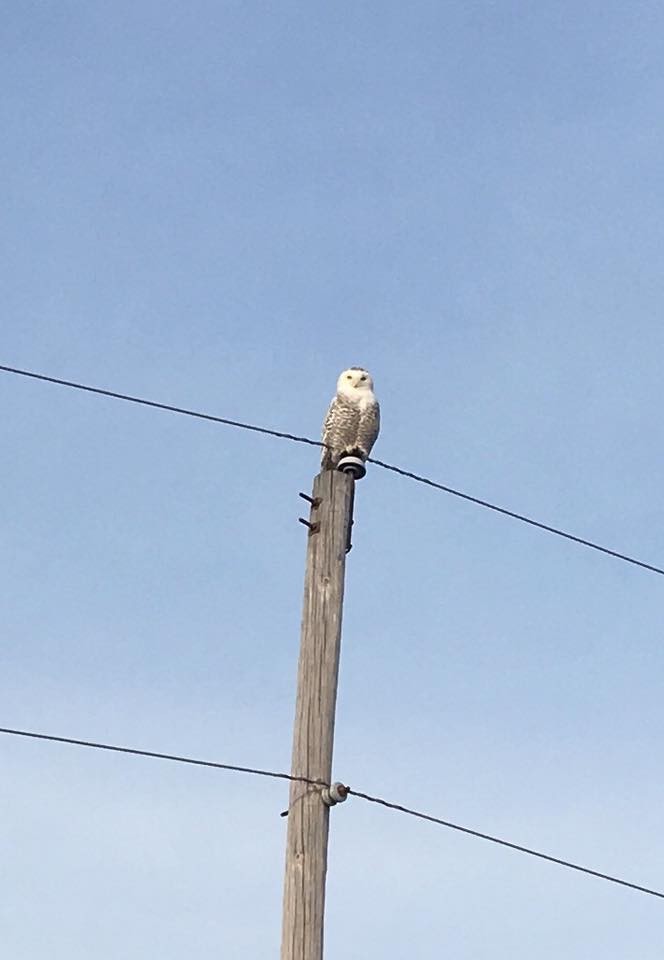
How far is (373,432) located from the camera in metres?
7.14

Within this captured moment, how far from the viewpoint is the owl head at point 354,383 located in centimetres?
737

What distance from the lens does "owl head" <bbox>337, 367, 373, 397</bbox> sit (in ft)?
24.2

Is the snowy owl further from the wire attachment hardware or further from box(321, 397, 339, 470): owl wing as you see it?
the wire attachment hardware

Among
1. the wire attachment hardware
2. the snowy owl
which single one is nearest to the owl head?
the snowy owl

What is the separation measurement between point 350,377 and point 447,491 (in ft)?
2.61

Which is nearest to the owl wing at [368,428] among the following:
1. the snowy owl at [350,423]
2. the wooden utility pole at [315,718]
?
the snowy owl at [350,423]

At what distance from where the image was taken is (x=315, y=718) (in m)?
6.13

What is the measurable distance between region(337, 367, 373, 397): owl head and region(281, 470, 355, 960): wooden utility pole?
0.82 meters

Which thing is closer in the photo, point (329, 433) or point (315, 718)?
point (315, 718)

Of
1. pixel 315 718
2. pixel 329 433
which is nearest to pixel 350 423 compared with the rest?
pixel 329 433

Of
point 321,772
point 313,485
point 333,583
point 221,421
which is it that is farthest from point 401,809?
point 221,421

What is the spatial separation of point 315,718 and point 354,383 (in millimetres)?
1950

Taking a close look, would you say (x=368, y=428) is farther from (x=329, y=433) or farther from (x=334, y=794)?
(x=334, y=794)

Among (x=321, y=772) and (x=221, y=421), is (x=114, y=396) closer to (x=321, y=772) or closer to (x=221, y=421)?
(x=221, y=421)
